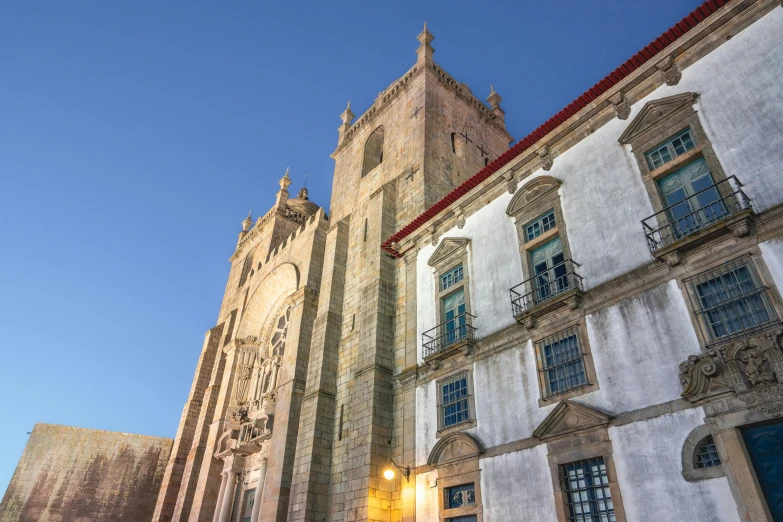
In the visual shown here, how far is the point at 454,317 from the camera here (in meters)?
15.6

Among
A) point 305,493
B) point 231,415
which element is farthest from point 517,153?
point 231,415

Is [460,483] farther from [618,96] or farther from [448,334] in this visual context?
[618,96]

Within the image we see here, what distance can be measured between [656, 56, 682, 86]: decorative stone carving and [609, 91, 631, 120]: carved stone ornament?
1.04 metres

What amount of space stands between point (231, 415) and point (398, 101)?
18822mm

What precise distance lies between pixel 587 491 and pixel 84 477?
29753 mm

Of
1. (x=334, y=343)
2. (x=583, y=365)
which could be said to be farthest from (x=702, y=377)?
(x=334, y=343)

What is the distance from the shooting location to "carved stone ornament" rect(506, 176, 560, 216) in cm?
1470

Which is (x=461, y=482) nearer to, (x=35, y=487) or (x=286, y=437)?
(x=286, y=437)

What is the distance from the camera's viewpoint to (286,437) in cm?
1945

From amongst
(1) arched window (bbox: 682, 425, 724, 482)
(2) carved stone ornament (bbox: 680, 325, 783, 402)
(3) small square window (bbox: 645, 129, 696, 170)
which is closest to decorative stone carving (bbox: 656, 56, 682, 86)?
(3) small square window (bbox: 645, 129, 696, 170)

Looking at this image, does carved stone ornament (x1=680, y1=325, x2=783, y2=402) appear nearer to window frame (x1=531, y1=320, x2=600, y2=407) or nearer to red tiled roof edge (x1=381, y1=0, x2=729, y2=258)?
window frame (x1=531, y1=320, x2=600, y2=407)

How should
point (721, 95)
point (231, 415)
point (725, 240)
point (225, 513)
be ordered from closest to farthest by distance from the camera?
1. point (725, 240)
2. point (721, 95)
3. point (225, 513)
4. point (231, 415)

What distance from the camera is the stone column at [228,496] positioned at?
23416 mm

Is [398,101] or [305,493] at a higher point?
[398,101]
